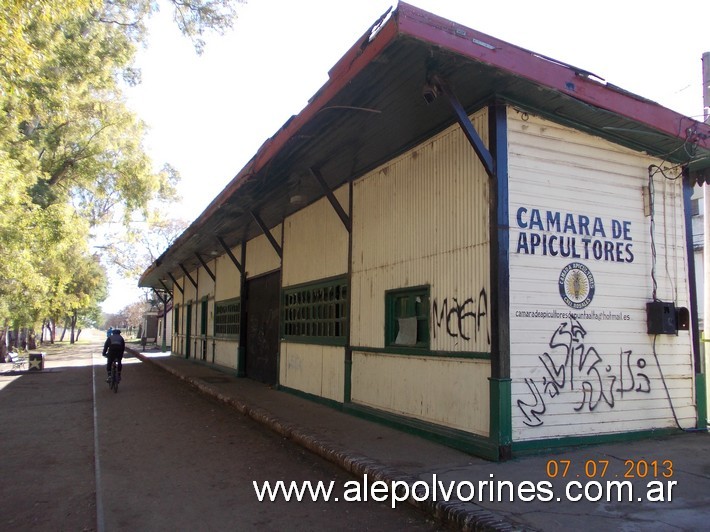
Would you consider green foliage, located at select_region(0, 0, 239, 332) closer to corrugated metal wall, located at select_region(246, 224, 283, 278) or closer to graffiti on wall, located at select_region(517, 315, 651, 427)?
corrugated metal wall, located at select_region(246, 224, 283, 278)

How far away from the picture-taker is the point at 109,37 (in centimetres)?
1681

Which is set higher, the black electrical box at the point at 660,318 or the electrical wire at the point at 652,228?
the electrical wire at the point at 652,228

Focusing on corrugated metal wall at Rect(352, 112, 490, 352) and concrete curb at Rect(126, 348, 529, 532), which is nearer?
concrete curb at Rect(126, 348, 529, 532)

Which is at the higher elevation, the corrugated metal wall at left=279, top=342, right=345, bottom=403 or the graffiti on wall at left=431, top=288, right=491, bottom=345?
the graffiti on wall at left=431, top=288, right=491, bottom=345

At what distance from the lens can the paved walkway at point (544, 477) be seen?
13.8 feet

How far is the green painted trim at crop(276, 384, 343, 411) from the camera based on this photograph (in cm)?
974

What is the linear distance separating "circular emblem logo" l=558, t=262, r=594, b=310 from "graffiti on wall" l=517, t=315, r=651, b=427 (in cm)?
23

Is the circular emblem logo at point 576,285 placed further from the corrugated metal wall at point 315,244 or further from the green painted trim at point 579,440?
the corrugated metal wall at point 315,244

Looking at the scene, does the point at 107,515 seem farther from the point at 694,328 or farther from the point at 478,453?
the point at 694,328

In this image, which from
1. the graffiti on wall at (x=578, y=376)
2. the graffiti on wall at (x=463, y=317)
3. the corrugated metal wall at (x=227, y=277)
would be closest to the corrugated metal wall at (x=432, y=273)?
the graffiti on wall at (x=463, y=317)

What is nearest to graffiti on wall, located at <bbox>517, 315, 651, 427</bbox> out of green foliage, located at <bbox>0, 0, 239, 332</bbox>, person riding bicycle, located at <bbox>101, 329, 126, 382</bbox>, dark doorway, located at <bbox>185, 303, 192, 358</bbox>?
green foliage, located at <bbox>0, 0, 239, 332</bbox>

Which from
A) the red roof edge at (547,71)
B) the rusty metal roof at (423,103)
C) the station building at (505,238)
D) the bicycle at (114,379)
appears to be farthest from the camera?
the bicycle at (114,379)

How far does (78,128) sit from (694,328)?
18.8 metres

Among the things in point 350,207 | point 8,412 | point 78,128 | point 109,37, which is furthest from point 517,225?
point 78,128
